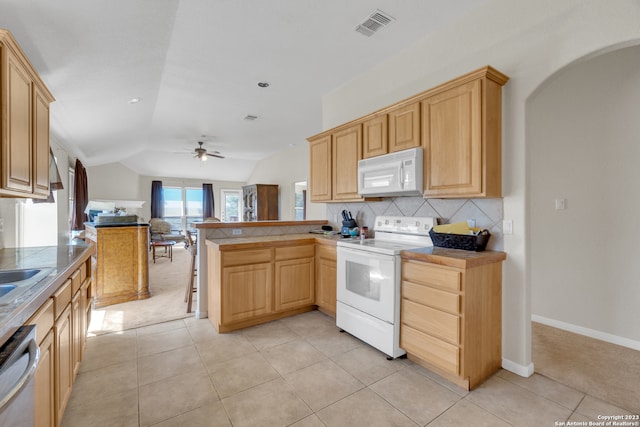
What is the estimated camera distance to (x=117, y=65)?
2664mm

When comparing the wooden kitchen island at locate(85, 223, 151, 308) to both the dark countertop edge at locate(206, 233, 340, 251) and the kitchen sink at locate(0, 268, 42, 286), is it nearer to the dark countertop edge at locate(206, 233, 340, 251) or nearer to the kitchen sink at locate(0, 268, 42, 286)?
the dark countertop edge at locate(206, 233, 340, 251)

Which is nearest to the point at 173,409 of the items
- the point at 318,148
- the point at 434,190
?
the point at 434,190

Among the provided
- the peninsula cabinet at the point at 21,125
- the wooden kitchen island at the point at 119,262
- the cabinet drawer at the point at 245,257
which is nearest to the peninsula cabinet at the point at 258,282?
the cabinet drawer at the point at 245,257

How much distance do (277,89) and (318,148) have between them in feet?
3.30

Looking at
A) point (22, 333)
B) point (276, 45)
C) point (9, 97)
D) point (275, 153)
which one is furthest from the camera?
point (275, 153)

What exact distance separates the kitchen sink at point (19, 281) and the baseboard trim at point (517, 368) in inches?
117

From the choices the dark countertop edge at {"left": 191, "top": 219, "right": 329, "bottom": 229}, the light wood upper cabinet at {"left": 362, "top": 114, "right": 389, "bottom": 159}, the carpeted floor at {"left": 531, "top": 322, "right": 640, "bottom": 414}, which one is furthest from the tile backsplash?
the carpeted floor at {"left": 531, "top": 322, "right": 640, "bottom": 414}

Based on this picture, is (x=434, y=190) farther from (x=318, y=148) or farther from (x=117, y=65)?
(x=117, y=65)

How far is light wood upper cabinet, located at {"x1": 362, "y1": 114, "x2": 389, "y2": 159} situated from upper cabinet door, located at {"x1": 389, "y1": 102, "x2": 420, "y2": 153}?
0.07 m

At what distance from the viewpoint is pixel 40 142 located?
2.09m

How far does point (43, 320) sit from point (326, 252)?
92.4 inches

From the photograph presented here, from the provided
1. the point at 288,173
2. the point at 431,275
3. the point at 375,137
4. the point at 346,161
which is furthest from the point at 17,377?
the point at 288,173

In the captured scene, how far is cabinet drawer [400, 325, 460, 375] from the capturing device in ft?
6.57

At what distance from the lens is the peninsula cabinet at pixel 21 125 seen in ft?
5.00
